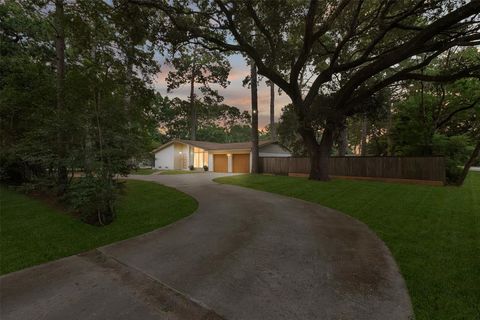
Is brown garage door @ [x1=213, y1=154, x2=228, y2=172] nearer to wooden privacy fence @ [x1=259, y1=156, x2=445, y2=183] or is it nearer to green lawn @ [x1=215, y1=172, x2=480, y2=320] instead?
wooden privacy fence @ [x1=259, y1=156, x2=445, y2=183]

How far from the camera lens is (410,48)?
8703 mm

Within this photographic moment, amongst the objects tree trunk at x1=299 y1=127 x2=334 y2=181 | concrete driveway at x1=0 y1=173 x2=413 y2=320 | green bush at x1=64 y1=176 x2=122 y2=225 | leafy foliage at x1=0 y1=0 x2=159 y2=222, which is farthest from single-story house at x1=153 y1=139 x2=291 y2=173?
concrete driveway at x1=0 y1=173 x2=413 y2=320

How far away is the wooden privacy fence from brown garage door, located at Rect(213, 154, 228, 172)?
7521mm

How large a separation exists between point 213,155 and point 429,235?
74.7 ft

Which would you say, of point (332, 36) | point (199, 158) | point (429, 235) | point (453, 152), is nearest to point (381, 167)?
point (453, 152)

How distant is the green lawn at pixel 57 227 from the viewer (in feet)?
14.3

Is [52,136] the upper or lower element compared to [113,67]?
lower

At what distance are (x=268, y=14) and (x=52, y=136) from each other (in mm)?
9686

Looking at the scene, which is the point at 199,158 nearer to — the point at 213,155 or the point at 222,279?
the point at 213,155

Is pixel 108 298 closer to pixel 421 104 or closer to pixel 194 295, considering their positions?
pixel 194 295

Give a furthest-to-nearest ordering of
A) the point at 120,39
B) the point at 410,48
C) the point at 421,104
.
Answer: the point at 421,104
the point at 120,39
the point at 410,48

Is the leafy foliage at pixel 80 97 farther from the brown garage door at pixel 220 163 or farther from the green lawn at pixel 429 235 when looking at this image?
the brown garage door at pixel 220 163

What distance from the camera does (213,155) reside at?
87.5ft

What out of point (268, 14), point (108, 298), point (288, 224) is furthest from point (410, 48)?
point (108, 298)
